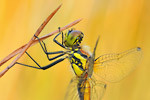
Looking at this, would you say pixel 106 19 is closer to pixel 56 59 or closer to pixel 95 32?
pixel 95 32

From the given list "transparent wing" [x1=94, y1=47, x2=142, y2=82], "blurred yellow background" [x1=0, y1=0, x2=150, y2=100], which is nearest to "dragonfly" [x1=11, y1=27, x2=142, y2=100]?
"transparent wing" [x1=94, y1=47, x2=142, y2=82]

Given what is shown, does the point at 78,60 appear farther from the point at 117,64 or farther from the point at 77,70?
the point at 117,64

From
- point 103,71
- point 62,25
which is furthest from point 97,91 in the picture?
point 62,25

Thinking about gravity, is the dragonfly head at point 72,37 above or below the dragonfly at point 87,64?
above

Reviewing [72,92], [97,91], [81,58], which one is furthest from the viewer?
[81,58]

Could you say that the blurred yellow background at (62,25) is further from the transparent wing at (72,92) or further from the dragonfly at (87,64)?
the transparent wing at (72,92)

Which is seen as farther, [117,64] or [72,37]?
[117,64]

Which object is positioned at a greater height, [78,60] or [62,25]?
[62,25]

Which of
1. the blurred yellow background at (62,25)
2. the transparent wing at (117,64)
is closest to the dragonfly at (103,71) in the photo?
the transparent wing at (117,64)
